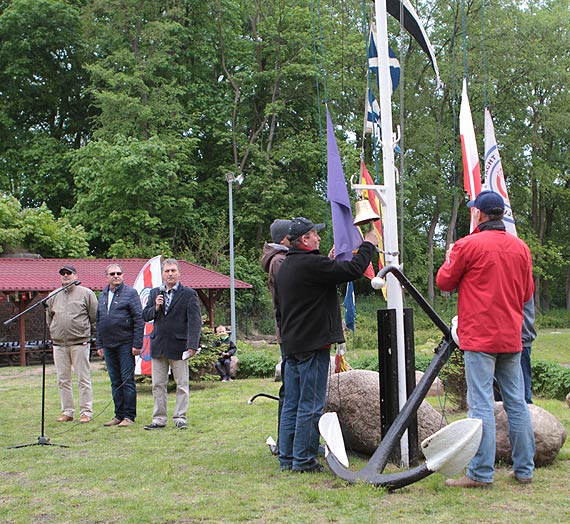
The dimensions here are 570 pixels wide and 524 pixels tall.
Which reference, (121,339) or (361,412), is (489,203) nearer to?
(361,412)

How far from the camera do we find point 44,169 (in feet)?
109

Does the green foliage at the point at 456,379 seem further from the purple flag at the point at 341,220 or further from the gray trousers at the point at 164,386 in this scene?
the purple flag at the point at 341,220

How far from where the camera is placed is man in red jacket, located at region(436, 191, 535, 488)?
4.94 metres

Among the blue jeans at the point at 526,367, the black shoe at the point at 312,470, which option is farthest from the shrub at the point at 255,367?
the black shoe at the point at 312,470

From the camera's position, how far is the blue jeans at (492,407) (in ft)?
16.1

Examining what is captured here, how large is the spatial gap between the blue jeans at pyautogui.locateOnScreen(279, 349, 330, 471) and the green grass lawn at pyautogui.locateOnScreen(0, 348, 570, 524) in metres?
0.15

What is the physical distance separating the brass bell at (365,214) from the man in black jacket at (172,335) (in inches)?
128

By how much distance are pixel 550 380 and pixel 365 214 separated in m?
7.11

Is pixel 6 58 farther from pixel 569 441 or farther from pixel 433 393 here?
pixel 569 441

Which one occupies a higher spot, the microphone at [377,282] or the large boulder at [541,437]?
the microphone at [377,282]

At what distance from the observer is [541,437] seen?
220 inches

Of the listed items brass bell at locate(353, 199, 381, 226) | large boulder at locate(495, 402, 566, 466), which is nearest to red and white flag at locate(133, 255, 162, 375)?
brass bell at locate(353, 199, 381, 226)

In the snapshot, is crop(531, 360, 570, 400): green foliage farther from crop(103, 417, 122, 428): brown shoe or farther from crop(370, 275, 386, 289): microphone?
crop(370, 275, 386, 289): microphone

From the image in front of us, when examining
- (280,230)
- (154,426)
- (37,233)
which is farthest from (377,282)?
A: (37,233)
